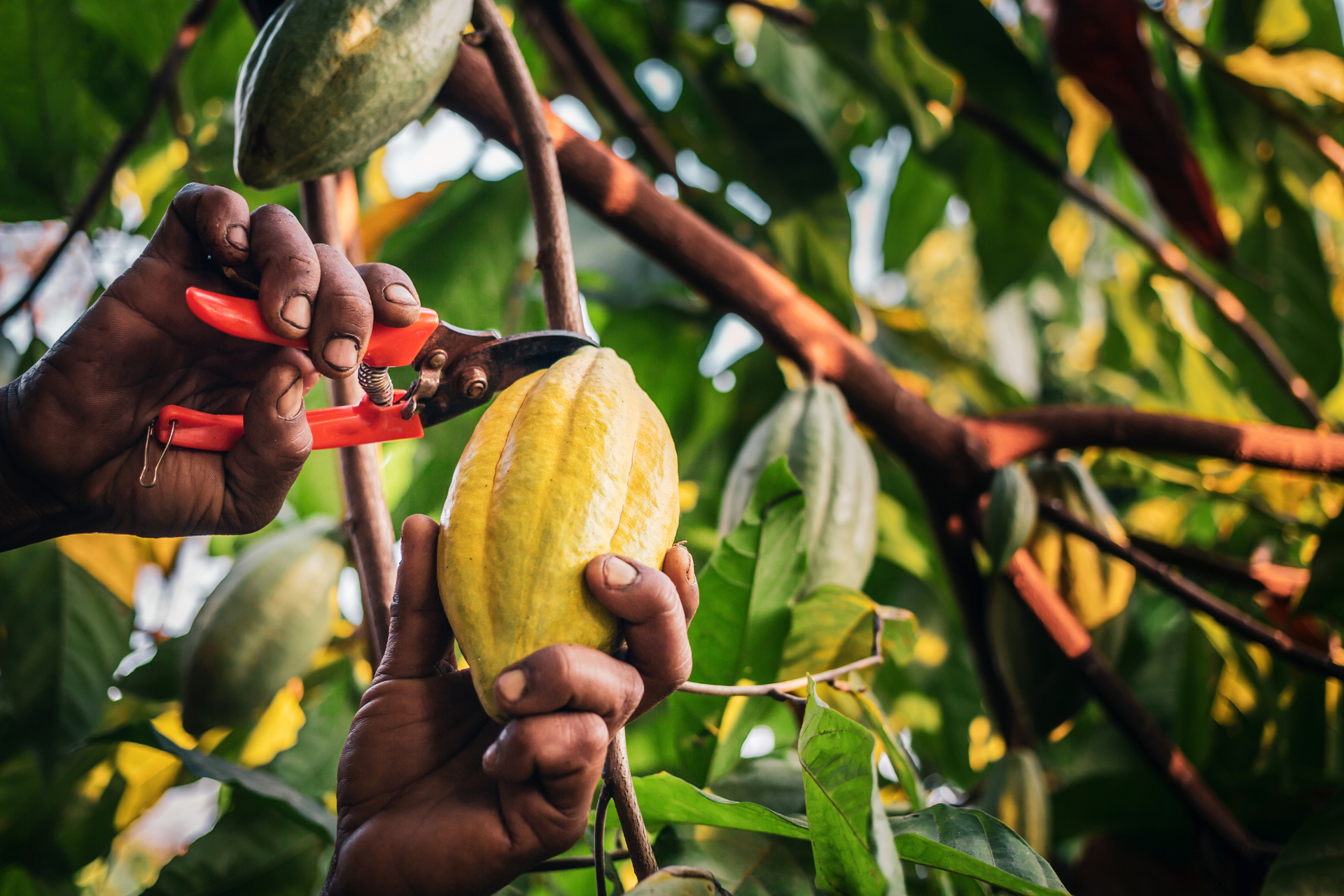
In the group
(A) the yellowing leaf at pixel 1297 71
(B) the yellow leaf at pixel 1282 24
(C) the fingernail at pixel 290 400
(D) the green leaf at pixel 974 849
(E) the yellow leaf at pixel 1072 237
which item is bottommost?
(E) the yellow leaf at pixel 1072 237

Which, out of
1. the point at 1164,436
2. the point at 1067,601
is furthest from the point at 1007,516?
the point at 1164,436

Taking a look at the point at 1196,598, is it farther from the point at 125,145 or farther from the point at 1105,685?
the point at 125,145

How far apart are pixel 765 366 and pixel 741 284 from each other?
8.6 inches

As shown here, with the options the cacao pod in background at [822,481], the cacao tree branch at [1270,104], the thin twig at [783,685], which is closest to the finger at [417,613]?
the thin twig at [783,685]

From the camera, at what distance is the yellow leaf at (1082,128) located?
1.54 m

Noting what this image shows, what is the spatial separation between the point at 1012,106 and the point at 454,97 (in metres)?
0.76

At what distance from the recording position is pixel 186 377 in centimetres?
41

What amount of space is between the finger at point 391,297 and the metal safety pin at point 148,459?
0.11 meters

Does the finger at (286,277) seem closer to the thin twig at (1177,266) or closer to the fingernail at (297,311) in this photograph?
the fingernail at (297,311)

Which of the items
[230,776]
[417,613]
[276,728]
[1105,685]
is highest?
[417,613]

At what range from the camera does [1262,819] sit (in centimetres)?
88

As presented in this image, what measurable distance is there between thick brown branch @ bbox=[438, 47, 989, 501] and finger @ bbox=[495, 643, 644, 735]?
0.47 metres

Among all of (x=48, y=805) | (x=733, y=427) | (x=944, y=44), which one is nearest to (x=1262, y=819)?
(x=733, y=427)

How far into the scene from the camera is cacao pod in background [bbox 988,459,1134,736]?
2.94 feet
